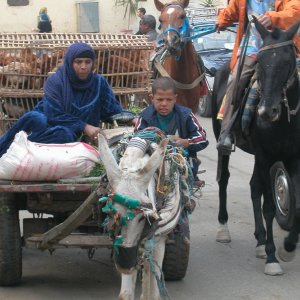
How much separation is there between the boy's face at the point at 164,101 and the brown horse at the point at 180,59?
351 centimetres

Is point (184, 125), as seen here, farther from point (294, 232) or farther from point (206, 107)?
point (206, 107)

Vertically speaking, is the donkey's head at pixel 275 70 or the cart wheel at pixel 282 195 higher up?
the donkey's head at pixel 275 70

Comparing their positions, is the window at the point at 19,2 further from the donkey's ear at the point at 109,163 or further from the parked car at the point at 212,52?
the donkey's ear at the point at 109,163

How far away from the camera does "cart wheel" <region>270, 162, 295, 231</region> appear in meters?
7.14

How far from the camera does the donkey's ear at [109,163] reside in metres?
4.88

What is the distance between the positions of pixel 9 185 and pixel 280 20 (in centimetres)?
316

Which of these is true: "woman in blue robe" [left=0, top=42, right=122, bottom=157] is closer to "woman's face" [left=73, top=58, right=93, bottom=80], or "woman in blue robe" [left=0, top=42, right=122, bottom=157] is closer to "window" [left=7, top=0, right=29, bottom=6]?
"woman's face" [left=73, top=58, right=93, bottom=80]

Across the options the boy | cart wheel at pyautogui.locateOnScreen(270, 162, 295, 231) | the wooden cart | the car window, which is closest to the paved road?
the wooden cart

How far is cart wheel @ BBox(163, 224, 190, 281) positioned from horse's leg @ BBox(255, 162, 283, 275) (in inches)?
37.6

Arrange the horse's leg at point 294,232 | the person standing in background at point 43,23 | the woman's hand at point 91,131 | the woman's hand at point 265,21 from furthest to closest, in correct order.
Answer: the person standing in background at point 43,23, the woman's hand at point 265,21, the horse's leg at point 294,232, the woman's hand at point 91,131

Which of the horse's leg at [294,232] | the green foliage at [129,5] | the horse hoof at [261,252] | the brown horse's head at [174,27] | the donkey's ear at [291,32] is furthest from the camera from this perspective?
the green foliage at [129,5]

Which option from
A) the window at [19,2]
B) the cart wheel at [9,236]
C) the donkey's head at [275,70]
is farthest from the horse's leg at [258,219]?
the window at [19,2]

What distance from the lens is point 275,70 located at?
6.83 meters

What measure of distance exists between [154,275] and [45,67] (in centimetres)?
354
